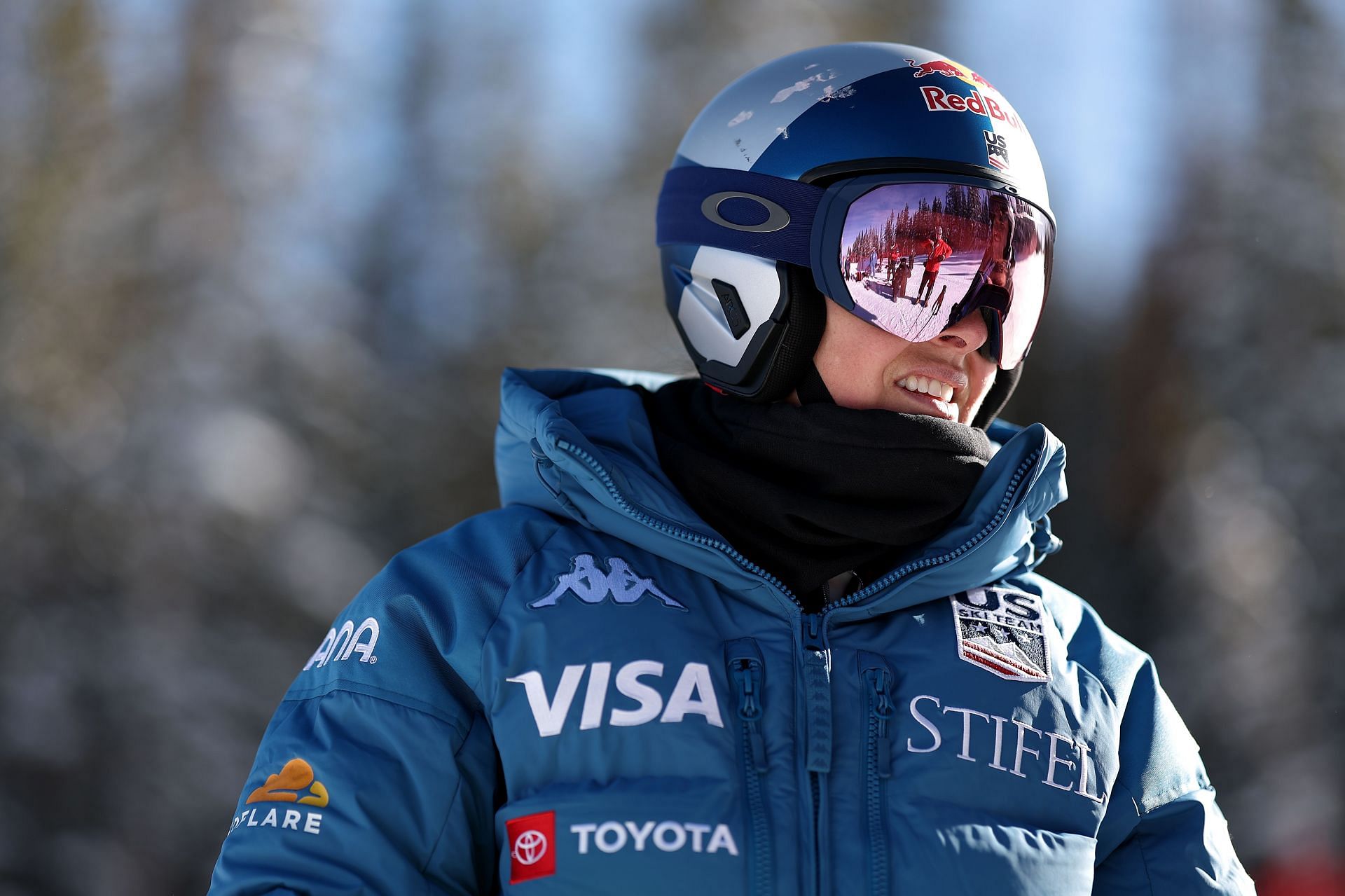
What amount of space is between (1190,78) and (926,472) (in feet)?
22.8

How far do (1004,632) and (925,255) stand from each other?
619mm

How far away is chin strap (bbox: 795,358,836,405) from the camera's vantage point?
192 centimetres

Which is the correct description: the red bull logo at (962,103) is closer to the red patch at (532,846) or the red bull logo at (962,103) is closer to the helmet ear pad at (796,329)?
the helmet ear pad at (796,329)

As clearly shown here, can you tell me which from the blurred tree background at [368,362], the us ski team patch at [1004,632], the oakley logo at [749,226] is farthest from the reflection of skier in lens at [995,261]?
the blurred tree background at [368,362]

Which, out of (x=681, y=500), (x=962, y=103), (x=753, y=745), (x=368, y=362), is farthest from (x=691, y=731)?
(x=368, y=362)

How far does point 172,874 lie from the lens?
5348 mm

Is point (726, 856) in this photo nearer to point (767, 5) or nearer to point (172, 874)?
point (172, 874)

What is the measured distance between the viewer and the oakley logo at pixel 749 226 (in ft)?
6.42

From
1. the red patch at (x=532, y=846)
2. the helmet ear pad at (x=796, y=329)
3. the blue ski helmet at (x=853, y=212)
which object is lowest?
the red patch at (x=532, y=846)

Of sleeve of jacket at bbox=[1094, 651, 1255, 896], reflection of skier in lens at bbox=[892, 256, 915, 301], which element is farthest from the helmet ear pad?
sleeve of jacket at bbox=[1094, 651, 1255, 896]

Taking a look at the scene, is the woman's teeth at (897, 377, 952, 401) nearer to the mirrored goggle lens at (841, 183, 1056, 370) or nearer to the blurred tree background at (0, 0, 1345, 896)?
the mirrored goggle lens at (841, 183, 1056, 370)

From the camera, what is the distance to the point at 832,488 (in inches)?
70.6

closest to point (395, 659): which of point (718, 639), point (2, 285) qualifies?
point (718, 639)

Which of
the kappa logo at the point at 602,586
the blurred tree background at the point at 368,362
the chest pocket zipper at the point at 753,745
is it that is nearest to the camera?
the chest pocket zipper at the point at 753,745
